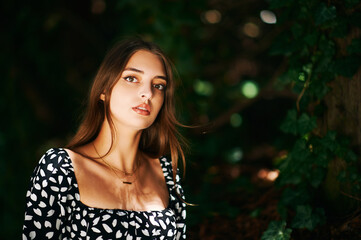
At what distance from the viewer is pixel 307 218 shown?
1968 mm

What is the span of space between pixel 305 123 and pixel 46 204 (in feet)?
4.22

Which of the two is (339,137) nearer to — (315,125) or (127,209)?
(315,125)

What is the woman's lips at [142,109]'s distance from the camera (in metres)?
1.84

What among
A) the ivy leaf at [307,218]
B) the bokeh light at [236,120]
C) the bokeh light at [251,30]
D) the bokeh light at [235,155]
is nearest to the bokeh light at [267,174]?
the bokeh light at [235,155]

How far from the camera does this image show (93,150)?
1909 mm

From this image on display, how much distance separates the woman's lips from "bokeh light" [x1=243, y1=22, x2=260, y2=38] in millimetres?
3395

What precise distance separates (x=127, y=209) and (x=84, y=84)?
3435mm

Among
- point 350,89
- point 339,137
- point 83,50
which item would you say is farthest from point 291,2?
point 83,50

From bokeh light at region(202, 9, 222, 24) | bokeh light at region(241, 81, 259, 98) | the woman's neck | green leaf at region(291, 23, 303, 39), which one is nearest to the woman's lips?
the woman's neck

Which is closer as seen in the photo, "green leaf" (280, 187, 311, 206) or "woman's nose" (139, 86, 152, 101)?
"woman's nose" (139, 86, 152, 101)

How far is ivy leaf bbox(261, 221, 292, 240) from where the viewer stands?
6.27 feet

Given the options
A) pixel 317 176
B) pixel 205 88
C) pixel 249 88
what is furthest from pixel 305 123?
pixel 205 88

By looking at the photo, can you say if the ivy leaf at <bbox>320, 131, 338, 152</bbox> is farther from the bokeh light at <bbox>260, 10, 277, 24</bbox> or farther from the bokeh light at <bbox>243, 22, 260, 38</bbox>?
the bokeh light at <bbox>243, 22, 260, 38</bbox>

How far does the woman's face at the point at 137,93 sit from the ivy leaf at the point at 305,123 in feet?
2.41
